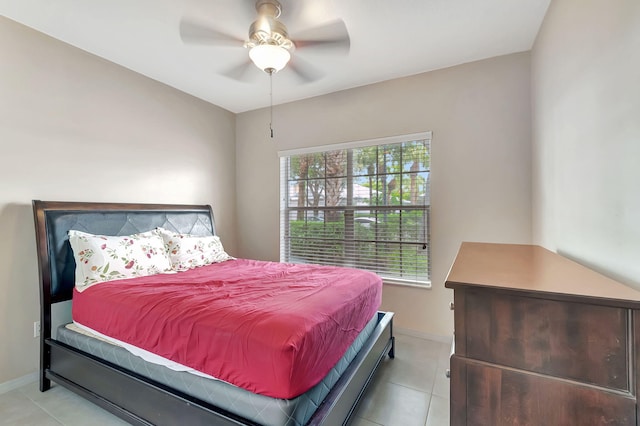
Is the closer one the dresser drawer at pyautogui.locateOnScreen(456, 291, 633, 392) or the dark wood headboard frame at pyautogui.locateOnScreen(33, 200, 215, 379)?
the dresser drawer at pyautogui.locateOnScreen(456, 291, 633, 392)

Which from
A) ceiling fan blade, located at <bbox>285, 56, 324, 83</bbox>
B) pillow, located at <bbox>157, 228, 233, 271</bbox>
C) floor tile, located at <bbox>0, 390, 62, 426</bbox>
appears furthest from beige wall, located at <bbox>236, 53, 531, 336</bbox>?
floor tile, located at <bbox>0, 390, 62, 426</bbox>

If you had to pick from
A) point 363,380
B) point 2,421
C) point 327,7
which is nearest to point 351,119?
point 327,7

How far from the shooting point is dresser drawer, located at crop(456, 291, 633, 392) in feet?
2.49

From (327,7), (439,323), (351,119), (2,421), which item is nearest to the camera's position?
(2,421)

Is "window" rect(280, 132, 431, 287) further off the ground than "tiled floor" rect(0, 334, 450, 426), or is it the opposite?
"window" rect(280, 132, 431, 287)

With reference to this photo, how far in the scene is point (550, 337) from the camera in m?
0.82

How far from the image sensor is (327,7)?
1.99 meters

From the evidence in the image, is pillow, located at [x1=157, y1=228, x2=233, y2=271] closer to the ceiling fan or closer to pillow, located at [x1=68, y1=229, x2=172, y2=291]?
pillow, located at [x1=68, y1=229, x2=172, y2=291]

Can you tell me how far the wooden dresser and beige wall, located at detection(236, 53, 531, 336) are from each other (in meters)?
1.83

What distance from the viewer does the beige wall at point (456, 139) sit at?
258 cm

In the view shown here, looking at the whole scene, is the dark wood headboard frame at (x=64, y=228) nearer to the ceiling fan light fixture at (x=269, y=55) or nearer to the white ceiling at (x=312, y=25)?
the white ceiling at (x=312, y=25)

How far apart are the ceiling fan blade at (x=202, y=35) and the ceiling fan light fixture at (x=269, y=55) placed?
37 cm

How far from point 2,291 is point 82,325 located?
71 centimetres

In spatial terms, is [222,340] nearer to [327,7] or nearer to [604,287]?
[604,287]
